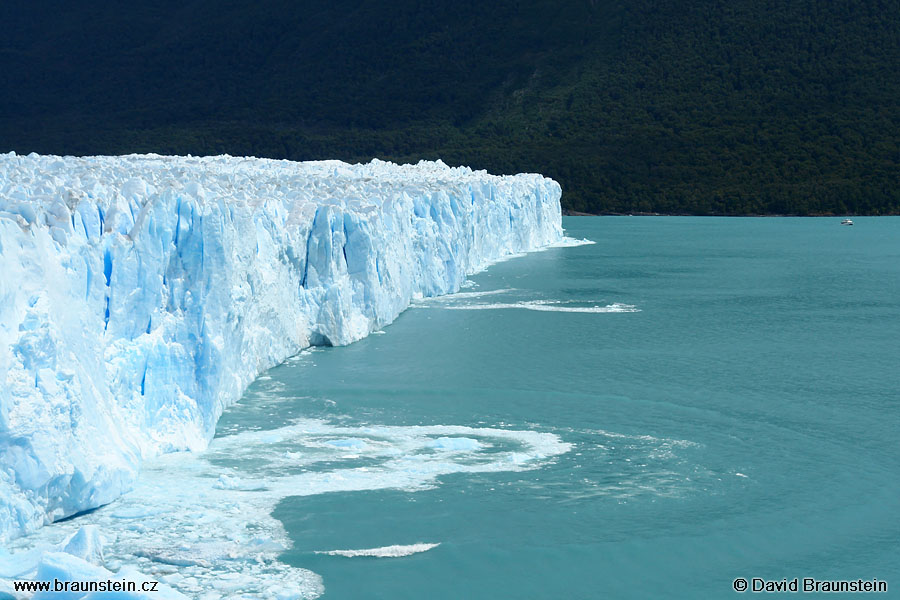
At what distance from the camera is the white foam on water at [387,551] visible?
10633 millimetres

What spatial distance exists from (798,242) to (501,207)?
1512cm

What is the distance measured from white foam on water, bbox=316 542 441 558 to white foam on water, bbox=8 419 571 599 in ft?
0.06

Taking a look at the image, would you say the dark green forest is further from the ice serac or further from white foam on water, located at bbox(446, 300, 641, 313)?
the ice serac

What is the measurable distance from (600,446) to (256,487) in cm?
447

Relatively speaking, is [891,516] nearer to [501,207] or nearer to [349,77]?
[501,207]

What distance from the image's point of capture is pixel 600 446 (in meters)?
14.2

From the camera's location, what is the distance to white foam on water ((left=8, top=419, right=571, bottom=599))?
9.86 meters

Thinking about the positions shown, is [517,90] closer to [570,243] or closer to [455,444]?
[570,243]

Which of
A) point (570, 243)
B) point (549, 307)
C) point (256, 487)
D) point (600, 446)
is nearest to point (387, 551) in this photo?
point (256, 487)

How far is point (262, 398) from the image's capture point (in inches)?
643

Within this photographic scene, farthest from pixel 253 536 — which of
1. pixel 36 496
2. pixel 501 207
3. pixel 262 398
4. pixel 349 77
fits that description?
pixel 349 77

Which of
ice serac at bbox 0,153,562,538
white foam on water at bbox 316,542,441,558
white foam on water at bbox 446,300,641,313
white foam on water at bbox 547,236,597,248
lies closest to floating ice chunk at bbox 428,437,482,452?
ice serac at bbox 0,153,562,538

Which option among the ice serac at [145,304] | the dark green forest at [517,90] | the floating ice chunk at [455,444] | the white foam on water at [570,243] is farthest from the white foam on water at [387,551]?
the dark green forest at [517,90]

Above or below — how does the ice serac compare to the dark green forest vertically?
below
